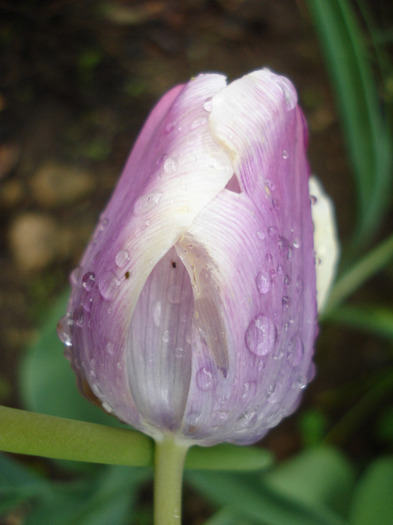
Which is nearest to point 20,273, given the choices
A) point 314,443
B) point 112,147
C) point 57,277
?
point 57,277

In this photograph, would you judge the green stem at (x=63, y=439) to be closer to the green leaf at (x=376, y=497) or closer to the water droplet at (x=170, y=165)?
the water droplet at (x=170, y=165)

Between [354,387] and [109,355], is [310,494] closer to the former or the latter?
[354,387]

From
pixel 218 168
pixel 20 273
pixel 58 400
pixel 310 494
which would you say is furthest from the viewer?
pixel 20 273

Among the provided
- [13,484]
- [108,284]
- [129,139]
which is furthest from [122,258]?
[129,139]

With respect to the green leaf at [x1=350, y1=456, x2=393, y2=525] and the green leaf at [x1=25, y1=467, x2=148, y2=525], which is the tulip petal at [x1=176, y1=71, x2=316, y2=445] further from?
the green leaf at [x1=350, y1=456, x2=393, y2=525]

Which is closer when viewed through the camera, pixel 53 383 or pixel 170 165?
pixel 170 165

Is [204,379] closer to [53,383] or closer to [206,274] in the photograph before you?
[206,274]

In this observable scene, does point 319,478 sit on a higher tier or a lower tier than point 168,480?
lower
